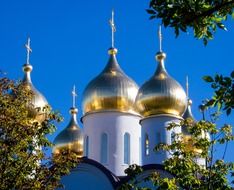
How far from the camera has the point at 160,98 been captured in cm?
2209

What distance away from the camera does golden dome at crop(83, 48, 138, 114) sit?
23.5 metres

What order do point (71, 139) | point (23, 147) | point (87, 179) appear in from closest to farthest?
point (23, 147) < point (87, 179) < point (71, 139)

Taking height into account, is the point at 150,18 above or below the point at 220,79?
above

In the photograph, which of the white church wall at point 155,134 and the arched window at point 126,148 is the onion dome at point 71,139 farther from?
the white church wall at point 155,134

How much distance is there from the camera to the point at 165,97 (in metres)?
22.2

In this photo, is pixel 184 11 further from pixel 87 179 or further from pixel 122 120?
pixel 122 120

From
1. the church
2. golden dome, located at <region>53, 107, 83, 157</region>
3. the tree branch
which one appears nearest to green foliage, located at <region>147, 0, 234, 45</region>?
the tree branch

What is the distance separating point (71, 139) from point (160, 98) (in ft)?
24.0

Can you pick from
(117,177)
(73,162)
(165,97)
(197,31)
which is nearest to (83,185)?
(117,177)

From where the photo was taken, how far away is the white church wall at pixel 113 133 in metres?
22.8

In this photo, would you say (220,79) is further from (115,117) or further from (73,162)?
(115,117)

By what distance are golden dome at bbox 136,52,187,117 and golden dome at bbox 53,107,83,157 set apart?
6.10 meters

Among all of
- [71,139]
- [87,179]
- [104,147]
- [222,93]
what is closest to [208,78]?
[222,93]

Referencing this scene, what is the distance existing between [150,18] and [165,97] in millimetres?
17183
